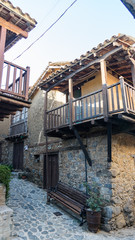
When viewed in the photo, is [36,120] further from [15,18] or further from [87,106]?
[15,18]

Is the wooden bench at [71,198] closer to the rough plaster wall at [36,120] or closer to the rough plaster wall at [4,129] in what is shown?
the rough plaster wall at [36,120]

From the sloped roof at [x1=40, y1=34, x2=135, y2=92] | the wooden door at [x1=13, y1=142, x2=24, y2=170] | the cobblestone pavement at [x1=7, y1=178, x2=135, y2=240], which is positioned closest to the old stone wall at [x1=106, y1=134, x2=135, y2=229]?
the cobblestone pavement at [x1=7, y1=178, x2=135, y2=240]

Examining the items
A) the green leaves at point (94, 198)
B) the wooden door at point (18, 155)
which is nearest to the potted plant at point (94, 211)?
the green leaves at point (94, 198)

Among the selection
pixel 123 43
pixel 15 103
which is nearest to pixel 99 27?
pixel 123 43

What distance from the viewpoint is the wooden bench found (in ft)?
18.7

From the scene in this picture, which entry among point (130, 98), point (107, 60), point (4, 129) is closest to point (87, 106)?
point (130, 98)

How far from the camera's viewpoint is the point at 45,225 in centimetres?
539

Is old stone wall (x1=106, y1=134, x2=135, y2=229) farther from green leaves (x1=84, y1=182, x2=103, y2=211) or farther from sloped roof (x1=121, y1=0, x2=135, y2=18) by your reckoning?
sloped roof (x1=121, y1=0, x2=135, y2=18)

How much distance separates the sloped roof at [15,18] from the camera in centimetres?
476

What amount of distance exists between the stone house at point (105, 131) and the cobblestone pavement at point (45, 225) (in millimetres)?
550

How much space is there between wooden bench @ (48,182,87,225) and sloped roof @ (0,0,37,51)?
18.7ft

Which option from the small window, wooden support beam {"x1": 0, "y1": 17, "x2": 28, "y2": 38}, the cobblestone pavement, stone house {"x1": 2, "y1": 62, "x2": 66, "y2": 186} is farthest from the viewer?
the small window

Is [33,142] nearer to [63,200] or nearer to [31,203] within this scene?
[31,203]

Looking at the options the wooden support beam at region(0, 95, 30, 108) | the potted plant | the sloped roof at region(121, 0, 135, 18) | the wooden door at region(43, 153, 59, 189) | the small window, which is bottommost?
the potted plant
